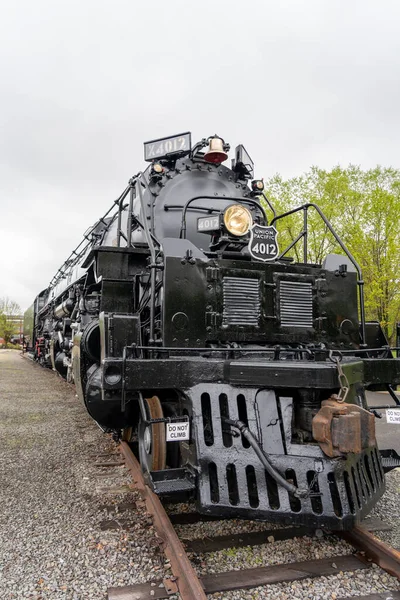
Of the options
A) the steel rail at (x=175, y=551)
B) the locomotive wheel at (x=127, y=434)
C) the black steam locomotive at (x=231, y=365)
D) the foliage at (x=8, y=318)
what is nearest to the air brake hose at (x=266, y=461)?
the black steam locomotive at (x=231, y=365)

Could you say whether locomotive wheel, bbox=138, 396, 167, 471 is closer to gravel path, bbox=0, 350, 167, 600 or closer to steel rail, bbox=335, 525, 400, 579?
gravel path, bbox=0, 350, 167, 600

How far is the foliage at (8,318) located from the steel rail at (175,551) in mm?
65819

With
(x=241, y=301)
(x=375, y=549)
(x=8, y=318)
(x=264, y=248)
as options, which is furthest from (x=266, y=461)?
(x=8, y=318)

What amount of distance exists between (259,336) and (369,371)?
1.00 metres

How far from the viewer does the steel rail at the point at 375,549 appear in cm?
A: 309

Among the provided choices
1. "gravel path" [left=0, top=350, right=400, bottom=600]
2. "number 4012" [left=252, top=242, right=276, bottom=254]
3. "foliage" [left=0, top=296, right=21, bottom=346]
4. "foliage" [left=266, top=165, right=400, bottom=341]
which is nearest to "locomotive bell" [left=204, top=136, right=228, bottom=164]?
"number 4012" [left=252, top=242, right=276, bottom=254]

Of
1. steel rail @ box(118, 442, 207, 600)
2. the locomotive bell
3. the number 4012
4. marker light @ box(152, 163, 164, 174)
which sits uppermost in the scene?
the locomotive bell

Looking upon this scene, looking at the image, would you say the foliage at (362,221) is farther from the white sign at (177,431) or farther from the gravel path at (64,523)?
the white sign at (177,431)

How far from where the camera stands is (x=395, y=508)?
14.0ft

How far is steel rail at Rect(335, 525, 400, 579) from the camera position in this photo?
10.1ft

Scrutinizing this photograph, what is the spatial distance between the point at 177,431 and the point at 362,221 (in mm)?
16617

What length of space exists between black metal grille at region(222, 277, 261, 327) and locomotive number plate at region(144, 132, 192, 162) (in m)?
2.33

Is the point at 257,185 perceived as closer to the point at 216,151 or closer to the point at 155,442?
the point at 216,151

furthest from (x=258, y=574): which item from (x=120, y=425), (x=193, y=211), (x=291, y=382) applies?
(x=193, y=211)
